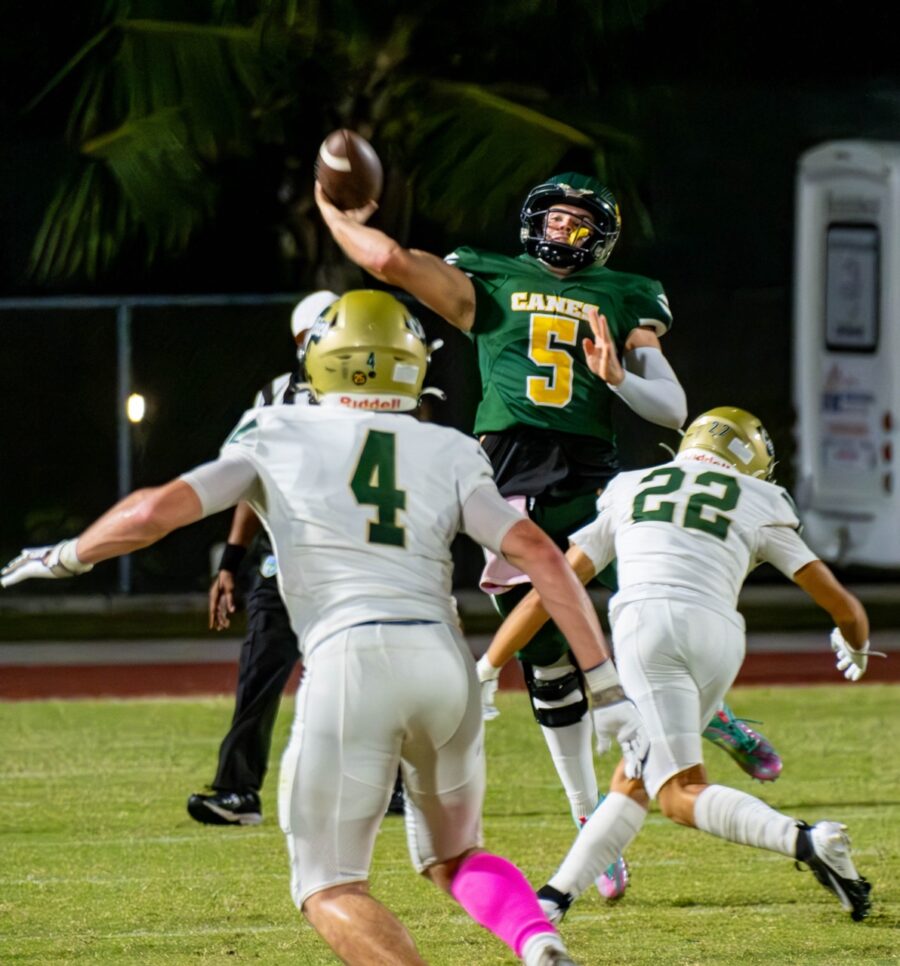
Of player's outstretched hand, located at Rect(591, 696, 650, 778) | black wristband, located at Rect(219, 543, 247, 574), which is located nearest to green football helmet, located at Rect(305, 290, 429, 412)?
player's outstretched hand, located at Rect(591, 696, 650, 778)

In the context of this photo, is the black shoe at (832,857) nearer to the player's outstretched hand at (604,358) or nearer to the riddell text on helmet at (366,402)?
the player's outstretched hand at (604,358)

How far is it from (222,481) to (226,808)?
3263 millimetres

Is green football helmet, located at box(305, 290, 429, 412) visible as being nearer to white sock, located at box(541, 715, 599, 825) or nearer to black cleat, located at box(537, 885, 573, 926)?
black cleat, located at box(537, 885, 573, 926)

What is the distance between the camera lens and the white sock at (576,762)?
6.17m

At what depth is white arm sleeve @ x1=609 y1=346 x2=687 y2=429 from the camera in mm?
5719

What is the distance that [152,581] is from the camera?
49.0 feet

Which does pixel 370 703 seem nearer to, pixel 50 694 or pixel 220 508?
pixel 220 508

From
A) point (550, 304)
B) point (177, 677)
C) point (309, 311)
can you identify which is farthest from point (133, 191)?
point (550, 304)

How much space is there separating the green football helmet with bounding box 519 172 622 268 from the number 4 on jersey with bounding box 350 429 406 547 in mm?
1939

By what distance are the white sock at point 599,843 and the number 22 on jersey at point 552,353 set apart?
1330 mm

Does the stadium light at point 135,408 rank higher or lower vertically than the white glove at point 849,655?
lower

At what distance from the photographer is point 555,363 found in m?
6.00

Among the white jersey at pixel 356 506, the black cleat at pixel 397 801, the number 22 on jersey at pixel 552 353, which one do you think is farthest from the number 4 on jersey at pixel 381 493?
the black cleat at pixel 397 801

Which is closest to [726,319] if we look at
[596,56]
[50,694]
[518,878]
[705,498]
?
[596,56]
